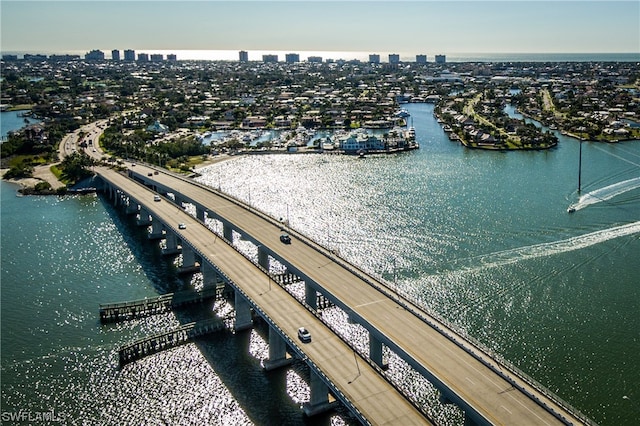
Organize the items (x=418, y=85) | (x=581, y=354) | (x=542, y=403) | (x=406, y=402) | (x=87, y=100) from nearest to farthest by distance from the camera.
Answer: (x=542, y=403) < (x=406, y=402) < (x=581, y=354) < (x=87, y=100) < (x=418, y=85)

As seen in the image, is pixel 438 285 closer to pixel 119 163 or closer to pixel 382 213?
pixel 382 213

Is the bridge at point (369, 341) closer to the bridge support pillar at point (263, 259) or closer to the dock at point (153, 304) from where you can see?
the bridge support pillar at point (263, 259)

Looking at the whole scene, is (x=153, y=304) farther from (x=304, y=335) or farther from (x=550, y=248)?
(x=550, y=248)

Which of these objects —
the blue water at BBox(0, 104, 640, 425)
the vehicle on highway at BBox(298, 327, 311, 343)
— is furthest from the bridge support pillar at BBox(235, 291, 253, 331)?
the vehicle on highway at BBox(298, 327, 311, 343)

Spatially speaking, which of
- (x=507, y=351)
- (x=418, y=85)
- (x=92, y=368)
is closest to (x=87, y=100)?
(x=418, y=85)

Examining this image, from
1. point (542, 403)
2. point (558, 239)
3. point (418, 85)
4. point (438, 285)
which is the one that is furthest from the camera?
point (418, 85)

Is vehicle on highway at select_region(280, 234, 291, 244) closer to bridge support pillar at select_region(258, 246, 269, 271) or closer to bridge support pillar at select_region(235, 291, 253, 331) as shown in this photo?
bridge support pillar at select_region(258, 246, 269, 271)

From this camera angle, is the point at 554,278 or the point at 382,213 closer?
the point at 554,278
